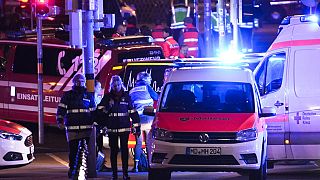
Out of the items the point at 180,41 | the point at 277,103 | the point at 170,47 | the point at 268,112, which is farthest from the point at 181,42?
the point at 268,112

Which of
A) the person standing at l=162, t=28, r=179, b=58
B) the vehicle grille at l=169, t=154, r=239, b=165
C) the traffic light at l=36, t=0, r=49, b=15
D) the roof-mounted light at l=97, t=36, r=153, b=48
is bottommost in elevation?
the vehicle grille at l=169, t=154, r=239, b=165

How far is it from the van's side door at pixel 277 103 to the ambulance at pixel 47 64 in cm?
548

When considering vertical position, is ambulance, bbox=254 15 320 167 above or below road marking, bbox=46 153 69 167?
above

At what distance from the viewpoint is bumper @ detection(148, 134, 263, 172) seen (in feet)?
41.6

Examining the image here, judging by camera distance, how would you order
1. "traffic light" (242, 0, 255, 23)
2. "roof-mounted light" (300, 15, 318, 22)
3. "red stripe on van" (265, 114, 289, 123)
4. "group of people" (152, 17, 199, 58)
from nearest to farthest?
"red stripe on van" (265, 114, 289, 123), "roof-mounted light" (300, 15, 318, 22), "traffic light" (242, 0, 255, 23), "group of people" (152, 17, 199, 58)

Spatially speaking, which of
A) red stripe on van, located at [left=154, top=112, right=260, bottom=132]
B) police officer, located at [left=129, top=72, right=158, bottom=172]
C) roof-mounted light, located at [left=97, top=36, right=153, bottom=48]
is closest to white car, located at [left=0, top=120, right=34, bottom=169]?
police officer, located at [left=129, top=72, right=158, bottom=172]

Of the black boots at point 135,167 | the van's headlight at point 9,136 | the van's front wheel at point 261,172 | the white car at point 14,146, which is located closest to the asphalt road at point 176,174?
the black boots at point 135,167

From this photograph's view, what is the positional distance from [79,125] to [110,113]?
0.52 m

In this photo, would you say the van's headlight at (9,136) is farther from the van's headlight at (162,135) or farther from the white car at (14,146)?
the van's headlight at (162,135)

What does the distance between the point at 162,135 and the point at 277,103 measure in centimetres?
255

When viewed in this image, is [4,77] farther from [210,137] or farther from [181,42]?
[210,137]

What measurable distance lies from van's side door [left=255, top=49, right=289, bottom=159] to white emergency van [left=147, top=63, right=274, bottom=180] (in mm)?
897

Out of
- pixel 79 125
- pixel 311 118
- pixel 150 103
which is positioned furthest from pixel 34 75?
pixel 311 118

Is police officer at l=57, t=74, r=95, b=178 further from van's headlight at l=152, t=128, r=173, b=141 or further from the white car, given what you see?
van's headlight at l=152, t=128, r=173, b=141
